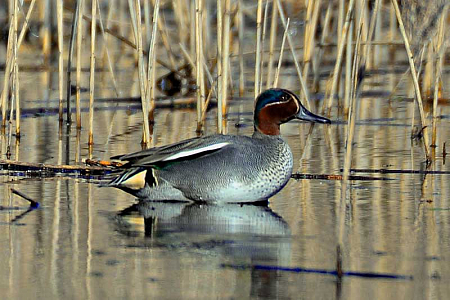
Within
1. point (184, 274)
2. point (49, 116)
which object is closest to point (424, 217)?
point (184, 274)

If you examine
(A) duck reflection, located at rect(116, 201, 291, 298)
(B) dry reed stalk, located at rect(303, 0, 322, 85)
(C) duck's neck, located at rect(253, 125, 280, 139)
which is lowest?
(A) duck reflection, located at rect(116, 201, 291, 298)

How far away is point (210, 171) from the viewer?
5.98 meters

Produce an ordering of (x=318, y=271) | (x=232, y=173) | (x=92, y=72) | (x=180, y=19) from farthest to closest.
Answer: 1. (x=180, y=19)
2. (x=92, y=72)
3. (x=232, y=173)
4. (x=318, y=271)

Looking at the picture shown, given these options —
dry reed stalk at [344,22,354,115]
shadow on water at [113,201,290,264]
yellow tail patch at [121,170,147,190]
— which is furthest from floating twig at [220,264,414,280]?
dry reed stalk at [344,22,354,115]

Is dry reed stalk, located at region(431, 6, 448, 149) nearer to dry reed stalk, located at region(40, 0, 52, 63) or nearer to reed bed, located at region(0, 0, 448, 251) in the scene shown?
reed bed, located at region(0, 0, 448, 251)

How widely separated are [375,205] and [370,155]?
186 centimetres

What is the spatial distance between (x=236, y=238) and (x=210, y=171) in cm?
101

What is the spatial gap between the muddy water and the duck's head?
0.42 metres

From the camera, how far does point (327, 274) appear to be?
14.2 feet

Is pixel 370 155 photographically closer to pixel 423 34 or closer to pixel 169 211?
pixel 423 34

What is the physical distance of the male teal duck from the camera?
19.5 feet

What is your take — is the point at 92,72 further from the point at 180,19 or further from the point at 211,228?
the point at 180,19

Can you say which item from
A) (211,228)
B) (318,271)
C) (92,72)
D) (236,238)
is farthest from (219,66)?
(318,271)

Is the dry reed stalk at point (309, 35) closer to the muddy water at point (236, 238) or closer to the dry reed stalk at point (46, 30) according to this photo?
the muddy water at point (236, 238)
